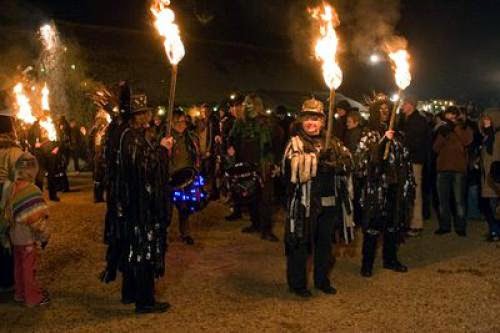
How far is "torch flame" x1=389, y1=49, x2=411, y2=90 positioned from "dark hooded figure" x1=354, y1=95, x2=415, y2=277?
0.36m

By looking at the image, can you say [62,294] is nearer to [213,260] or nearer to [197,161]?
[213,260]

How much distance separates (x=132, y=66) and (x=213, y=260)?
84.9 feet

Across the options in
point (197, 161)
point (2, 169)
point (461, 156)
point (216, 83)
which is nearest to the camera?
point (2, 169)

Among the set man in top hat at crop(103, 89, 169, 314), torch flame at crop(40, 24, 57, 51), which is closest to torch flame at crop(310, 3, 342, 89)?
man in top hat at crop(103, 89, 169, 314)

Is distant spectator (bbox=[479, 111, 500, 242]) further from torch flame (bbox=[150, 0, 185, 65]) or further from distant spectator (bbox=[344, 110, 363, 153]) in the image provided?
torch flame (bbox=[150, 0, 185, 65])

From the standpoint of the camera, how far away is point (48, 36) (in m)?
27.7

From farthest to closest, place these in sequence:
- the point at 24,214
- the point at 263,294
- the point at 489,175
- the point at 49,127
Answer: the point at 49,127 → the point at 489,175 → the point at 263,294 → the point at 24,214

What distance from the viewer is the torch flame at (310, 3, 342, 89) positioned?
5992mm

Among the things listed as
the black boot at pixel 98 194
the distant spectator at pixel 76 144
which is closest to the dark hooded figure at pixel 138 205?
the black boot at pixel 98 194

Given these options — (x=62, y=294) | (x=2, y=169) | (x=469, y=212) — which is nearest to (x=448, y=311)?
(x=62, y=294)

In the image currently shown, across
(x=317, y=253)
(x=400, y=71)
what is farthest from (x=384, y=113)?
(x=317, y=253)

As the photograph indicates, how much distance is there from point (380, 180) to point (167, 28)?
2.91 metres

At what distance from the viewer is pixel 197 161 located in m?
8.65

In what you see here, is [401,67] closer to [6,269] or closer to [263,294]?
[263,294]
